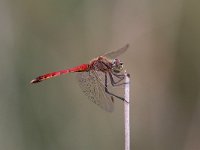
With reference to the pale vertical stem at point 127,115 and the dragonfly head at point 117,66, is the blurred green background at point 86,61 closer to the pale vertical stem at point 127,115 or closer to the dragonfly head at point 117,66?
the dragonfly head at point 117,66

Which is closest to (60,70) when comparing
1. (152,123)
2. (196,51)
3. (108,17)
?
(108,17)

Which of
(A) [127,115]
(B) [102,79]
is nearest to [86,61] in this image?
(B) [102,79]

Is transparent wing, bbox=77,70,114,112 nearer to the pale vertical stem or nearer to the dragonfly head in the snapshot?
the dragonfly head

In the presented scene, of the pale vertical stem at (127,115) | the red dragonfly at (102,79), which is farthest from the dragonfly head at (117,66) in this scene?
the pale vertical stem at (127,115)

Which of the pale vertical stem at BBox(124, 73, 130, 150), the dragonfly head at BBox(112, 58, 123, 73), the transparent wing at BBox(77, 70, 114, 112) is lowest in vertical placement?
the pale vertical stem at BBox(124, 73, 130, 150)

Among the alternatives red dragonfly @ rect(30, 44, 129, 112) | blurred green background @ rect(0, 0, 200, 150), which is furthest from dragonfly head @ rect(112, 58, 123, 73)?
blurred green background @ rect(0, 0, 200, 150)
